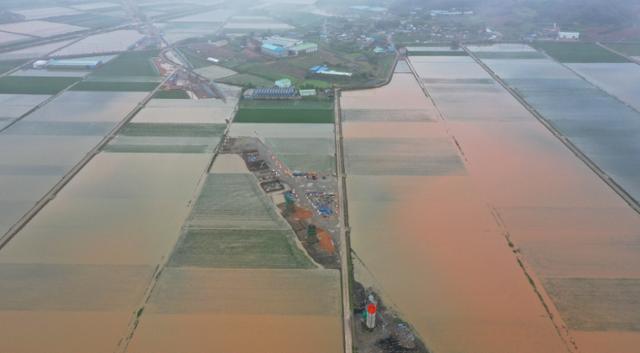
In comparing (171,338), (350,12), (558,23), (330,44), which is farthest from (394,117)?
(350,12)

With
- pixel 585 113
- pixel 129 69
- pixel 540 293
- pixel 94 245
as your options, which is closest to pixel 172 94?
pixel 129 69

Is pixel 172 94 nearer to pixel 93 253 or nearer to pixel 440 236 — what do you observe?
pixel 93 253

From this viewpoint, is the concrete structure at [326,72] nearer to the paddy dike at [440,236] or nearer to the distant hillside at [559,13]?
the paddy dike at [440,236]

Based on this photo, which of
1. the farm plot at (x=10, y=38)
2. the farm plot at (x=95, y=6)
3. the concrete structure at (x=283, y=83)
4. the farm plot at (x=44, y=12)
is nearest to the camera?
the concrete structure at (x=283, y=83)

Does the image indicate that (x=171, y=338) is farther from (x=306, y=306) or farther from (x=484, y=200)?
(x=484, y=200)

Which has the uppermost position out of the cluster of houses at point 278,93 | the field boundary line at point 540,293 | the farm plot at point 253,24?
the farm plot at point 253,24

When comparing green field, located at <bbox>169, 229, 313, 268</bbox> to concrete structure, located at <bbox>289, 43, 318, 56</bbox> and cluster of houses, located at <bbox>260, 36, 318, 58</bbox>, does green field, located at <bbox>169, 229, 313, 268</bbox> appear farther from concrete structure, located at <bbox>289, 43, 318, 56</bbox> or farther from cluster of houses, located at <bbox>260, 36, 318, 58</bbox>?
concrete structure, located at <bbox>289, 43, 318, 56</bbox>

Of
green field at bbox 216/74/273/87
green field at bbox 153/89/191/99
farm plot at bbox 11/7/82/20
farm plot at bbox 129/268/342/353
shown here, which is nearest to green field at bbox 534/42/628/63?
green field at bbox 216/74/273/87

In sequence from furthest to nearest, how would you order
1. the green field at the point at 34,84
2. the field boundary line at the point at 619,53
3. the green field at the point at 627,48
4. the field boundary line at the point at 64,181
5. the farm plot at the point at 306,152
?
the green field at the point at 627,48
the field boundary line at the point at 619,53
the green field at the point at 34,84
the farm plot at the point at 306,152
the field boundary line at the point at 64,181

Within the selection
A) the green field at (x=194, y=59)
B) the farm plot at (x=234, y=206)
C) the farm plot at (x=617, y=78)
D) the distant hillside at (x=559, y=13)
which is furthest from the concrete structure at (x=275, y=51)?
the distant hillside at (x=559, y=13)
